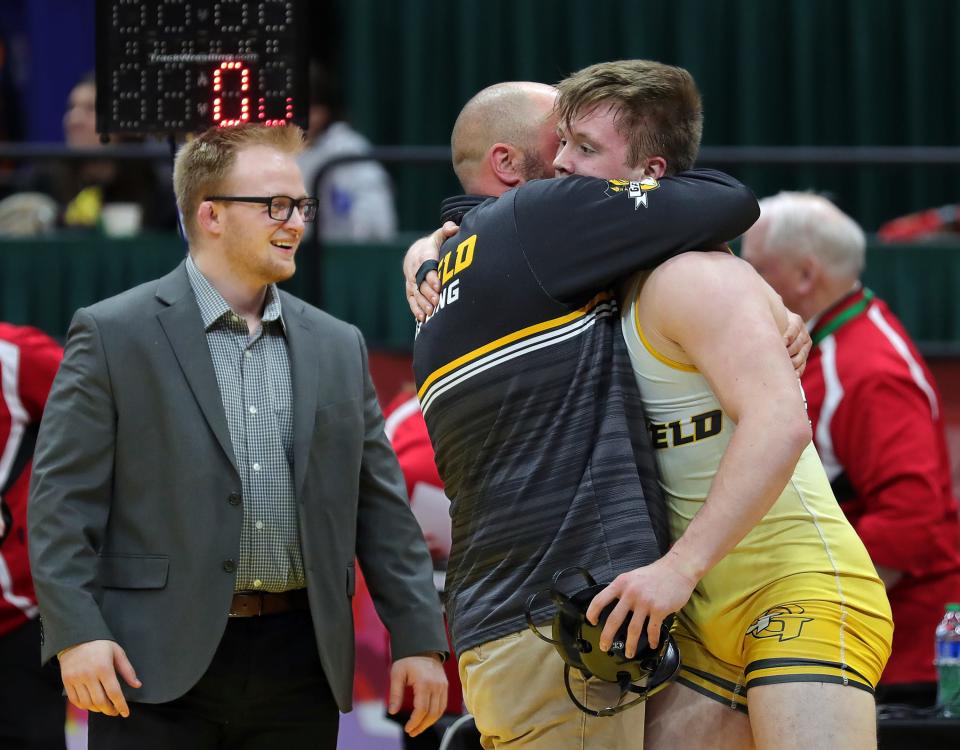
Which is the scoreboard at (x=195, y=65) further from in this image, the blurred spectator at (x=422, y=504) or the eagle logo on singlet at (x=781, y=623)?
the eagle logo on singlet at (x=781, y=623)

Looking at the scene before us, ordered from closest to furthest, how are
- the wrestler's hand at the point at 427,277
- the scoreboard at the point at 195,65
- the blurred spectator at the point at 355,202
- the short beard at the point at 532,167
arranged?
1. the wrestler's hand at the point at 427,277
2. the short beard at the point at 532,167
3. the scoreboard at the point at 195,65
4. the blurred spectator at the point at 355,202

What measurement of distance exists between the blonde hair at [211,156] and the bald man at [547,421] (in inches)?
39.6

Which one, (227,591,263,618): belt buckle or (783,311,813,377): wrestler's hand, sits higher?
(783,311,813,377): wrestler's hand

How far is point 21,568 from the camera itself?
4.36 meters

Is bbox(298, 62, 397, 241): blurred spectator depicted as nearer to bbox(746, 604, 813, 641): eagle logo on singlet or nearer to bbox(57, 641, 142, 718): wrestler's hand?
bbox(57, 641, 142, 718): wrestler's hand

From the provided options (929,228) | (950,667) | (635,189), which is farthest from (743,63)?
(635,189)

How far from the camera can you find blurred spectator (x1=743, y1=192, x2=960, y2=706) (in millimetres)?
4551

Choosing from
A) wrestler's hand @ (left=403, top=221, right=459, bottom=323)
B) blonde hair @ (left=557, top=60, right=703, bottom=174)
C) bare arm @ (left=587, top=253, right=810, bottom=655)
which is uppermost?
blonde hair @ (left=557, top=60, right=703, bottom=174)

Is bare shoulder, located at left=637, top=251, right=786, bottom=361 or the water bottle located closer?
bare shoulder, located at left=637, top=251, right=786, bottom=361

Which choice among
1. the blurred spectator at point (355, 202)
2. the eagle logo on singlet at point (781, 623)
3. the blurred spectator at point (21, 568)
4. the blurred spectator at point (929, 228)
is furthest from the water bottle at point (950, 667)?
the blurred spectator at point (355, 202)

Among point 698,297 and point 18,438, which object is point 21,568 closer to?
point 18,438

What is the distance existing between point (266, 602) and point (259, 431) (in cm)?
39

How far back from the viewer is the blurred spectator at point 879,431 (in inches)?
179

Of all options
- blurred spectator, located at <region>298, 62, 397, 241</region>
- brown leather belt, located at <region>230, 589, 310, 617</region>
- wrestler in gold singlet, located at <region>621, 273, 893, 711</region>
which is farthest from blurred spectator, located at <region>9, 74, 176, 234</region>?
wrestler in gold singlet, located at <region>621, 273, 893, 711</region>
